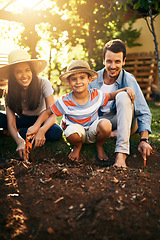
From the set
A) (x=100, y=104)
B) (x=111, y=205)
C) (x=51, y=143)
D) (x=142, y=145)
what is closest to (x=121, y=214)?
(x=111, y=205)

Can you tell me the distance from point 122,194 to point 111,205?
0.58 ft

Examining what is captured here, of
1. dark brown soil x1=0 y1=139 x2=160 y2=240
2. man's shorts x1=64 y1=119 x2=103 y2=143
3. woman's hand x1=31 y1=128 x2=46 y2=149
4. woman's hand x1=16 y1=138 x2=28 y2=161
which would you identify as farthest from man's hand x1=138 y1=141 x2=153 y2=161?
woman's hand x1=16 y1=138 x2=28 y2=161

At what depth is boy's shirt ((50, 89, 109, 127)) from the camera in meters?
2.65

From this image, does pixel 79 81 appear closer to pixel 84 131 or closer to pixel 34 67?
pixel 84 131

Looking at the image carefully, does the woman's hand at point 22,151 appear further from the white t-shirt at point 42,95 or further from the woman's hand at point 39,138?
the white t-shirt at point 42,95

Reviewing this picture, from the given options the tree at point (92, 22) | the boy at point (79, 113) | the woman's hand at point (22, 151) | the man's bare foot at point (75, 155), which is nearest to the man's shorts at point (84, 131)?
the boy at point (79, 113)

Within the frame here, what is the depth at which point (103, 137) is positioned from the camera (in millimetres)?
2625

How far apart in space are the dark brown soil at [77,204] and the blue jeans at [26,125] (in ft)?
2.56

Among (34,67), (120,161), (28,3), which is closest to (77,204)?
(120,161)

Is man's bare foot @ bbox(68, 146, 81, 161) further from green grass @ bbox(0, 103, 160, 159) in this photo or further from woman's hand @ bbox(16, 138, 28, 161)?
woman's hand @ bbox(16, 138, 28, 161)

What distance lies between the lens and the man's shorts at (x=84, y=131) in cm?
252

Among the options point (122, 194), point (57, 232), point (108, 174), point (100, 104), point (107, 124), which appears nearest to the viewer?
point (57, 232)

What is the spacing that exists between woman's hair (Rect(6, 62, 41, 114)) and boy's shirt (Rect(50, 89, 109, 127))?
380 mm

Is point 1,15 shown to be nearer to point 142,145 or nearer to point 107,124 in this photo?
point 107,124
